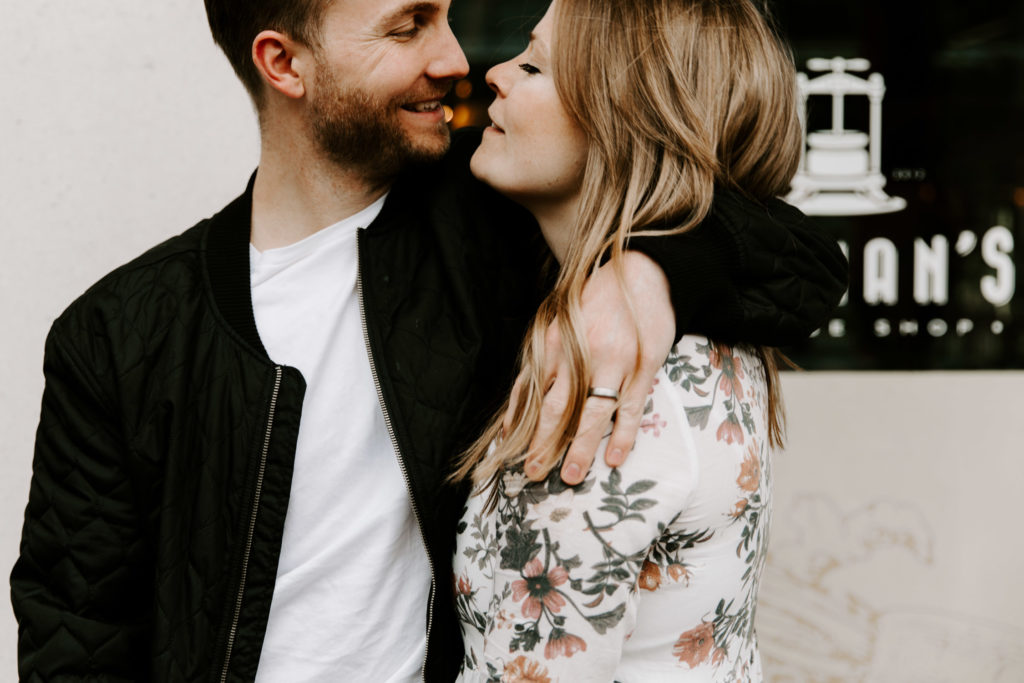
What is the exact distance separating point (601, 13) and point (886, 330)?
6.00ft

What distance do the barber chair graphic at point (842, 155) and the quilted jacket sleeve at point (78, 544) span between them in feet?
7.31

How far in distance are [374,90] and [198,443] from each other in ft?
2.70

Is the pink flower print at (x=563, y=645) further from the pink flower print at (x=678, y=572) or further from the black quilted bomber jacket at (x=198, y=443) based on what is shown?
the black quilted bomber jacket at (x=198, y=443)

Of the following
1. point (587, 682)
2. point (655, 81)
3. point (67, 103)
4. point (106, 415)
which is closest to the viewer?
point (587, 682)

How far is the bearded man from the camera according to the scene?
176 centimetres

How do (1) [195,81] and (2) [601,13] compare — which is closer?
(2) [601,13]

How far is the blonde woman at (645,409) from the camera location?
4.54ft

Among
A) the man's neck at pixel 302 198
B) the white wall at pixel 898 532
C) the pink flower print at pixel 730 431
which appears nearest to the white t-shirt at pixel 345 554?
the man's neck at pixel 302 198

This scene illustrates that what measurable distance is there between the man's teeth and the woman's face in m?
0.23

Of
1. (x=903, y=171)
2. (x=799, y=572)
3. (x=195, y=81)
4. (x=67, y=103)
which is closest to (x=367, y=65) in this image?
(x=195, y=81)

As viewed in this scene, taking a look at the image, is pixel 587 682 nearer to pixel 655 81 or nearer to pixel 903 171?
pixel 655 81

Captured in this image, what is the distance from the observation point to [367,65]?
1.96 m

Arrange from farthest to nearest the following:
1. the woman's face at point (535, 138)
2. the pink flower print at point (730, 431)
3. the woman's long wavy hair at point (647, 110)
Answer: the woman's face at point (535, 138), the woman's long wavy hair at point (647, 110), the pink flower print at point (730, 431)

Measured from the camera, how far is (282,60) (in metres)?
2.04
